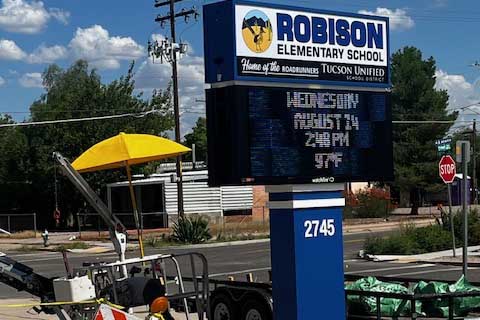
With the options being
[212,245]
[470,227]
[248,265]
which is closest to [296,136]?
[248,265]

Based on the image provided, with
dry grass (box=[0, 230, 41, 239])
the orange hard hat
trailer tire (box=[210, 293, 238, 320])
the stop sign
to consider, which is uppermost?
the stop sign

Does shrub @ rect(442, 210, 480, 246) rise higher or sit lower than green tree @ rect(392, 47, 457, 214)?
lower

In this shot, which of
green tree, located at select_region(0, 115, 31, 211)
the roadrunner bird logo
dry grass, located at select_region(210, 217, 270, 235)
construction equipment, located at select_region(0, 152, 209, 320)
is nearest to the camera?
the roadrunner bird logo

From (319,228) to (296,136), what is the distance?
1070mm

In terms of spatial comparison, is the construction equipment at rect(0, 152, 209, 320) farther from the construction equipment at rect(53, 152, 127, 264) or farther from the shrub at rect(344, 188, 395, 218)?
the shrub at rect(344, 188, 395, 218)

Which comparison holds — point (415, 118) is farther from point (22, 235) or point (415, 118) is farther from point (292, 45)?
point (292, 45)

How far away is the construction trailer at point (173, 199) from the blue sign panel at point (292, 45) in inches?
1378

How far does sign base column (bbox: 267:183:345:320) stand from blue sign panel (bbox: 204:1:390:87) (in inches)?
49.8

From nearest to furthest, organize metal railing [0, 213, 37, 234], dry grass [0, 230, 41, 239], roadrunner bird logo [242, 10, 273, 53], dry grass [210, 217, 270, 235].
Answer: roadrunner bird logo [242, 10, 273, 53], dry grass [210, 217, 270, 235], dry grass [0, 230, 41, 239], metal railing [0, 213, 37, 234]

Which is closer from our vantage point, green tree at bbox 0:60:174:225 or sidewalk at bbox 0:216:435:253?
sidewalk at bbox 0:216:435:253

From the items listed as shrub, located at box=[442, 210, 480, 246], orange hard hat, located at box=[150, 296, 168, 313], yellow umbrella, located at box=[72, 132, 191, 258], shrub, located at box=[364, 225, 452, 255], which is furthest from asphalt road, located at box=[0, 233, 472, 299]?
orange hard hat, located at box=[150, 296, 168, 313]

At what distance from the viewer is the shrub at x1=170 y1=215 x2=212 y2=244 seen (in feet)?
120

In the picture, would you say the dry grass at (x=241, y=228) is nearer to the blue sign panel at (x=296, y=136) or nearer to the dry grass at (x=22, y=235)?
the dry grass at (x=22, y=235)

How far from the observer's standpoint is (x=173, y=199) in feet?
153
